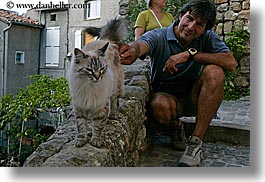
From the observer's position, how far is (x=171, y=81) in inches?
51.1

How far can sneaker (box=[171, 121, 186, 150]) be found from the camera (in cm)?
134

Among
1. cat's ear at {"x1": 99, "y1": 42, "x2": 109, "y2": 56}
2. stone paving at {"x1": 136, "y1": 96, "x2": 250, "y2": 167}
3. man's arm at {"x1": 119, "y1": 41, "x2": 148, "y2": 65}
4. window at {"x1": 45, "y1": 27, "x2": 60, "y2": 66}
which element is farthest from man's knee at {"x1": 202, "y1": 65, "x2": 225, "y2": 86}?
window at {"x1": 45, "y1": 27, "x2": 60, "y2": 66}

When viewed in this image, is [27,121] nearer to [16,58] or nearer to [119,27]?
[16,58]

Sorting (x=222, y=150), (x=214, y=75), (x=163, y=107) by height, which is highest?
(x=214, y=75)

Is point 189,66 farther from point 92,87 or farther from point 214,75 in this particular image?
point 92,87

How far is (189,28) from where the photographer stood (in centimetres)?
121

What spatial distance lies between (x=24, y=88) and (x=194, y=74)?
1.77 ft

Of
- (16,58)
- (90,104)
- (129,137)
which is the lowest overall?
(129,137)

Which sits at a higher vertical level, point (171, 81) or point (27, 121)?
point (171, 81)

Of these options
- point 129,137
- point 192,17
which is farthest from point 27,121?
point 192,17

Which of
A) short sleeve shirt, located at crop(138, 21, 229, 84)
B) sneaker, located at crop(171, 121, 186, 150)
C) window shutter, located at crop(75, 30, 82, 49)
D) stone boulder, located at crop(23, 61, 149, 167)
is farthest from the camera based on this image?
sneaker, located at crop(171, 121, 186, 150)

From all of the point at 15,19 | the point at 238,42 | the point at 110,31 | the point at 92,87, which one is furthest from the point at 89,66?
the point at 238,42

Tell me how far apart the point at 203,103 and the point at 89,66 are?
16.7 inches

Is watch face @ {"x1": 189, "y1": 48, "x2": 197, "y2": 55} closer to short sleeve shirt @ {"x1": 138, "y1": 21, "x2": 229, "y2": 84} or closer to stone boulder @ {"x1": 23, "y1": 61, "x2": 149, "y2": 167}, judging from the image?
short sleeve shirt @ {"x1": 138, "y1": 21, "x2": 229, "y2": 84}
